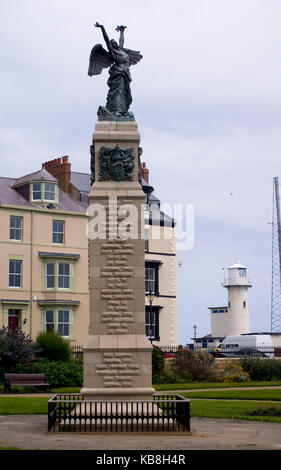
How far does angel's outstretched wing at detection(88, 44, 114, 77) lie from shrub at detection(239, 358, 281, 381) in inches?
882

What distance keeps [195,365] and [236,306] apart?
39995 mm

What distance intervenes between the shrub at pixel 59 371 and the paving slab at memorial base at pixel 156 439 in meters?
15.8

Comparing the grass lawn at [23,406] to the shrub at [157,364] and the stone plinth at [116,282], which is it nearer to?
the stone plinth at [116,282]

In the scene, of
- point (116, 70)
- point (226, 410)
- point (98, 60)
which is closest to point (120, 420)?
point (226, 410)

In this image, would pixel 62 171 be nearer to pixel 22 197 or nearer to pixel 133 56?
pixel 22 197

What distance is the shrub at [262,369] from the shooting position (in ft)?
124

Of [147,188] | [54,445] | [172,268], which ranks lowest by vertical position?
[54,445]

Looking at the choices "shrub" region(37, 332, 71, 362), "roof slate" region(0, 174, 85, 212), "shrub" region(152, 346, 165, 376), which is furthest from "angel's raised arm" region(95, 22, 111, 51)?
"roof slate" region(0, 174, 85, 212)

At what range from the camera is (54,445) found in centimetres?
1314

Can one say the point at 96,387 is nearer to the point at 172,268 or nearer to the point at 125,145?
the point at 125,145

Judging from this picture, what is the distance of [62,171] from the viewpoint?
5372 cm

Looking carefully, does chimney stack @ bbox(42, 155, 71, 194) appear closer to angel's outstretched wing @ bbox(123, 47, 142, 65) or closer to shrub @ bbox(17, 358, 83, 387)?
shrub @ bbox(17, 358, 83, 387)
